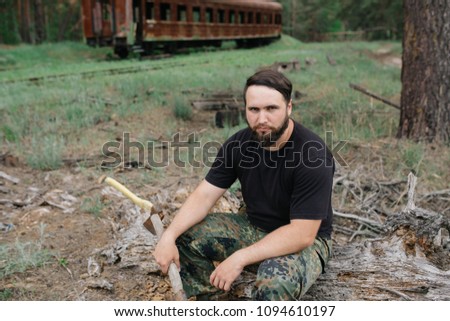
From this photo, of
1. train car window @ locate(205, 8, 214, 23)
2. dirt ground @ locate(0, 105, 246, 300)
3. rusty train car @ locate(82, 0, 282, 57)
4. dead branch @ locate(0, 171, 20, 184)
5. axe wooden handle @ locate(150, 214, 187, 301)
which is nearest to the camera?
axe wooden handle @ locate(150, 214, 187, 301)

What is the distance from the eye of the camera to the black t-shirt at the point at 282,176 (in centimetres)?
244

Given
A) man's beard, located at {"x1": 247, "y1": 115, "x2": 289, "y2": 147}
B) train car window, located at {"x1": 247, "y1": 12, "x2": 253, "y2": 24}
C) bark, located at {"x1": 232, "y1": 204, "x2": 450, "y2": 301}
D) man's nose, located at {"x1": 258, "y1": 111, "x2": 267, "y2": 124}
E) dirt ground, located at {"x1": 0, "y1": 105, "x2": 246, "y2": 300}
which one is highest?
train car window, located at {"x1": 247, "y1": 12, "x2": 253, "y2": 24}

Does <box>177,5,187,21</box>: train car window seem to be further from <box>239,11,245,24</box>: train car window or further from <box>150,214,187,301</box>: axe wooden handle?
<box>150,214,187,301</box>: axe wooden handle

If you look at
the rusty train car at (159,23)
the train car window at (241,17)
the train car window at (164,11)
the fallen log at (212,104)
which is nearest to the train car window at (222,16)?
the rusty train car at (159,23)

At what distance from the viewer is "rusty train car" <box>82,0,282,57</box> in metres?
17.5

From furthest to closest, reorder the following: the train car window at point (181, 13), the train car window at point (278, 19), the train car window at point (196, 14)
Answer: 1. the train car window at point (278, 19)
2. the train car window at point (196, 14)
3. the train car window at point (181, 13)

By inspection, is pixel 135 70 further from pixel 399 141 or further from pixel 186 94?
pixel 399 141

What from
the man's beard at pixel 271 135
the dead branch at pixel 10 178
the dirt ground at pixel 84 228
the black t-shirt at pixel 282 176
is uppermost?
the man's beard at pixel 271 135

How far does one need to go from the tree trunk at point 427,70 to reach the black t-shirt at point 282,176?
3708 mm

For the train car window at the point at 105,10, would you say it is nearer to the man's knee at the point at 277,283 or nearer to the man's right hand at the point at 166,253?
the man's right hand at the point at 166,253

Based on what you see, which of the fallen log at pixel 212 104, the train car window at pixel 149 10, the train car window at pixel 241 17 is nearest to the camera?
the fallen log at pixel 212 104

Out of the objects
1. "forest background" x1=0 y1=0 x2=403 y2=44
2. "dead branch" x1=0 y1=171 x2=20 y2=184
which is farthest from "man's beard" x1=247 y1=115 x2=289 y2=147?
"forest background" x1=0 y1=0 x2=403 y2=44

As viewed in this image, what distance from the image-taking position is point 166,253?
260cm

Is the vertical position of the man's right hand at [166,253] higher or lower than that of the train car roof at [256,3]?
lower
